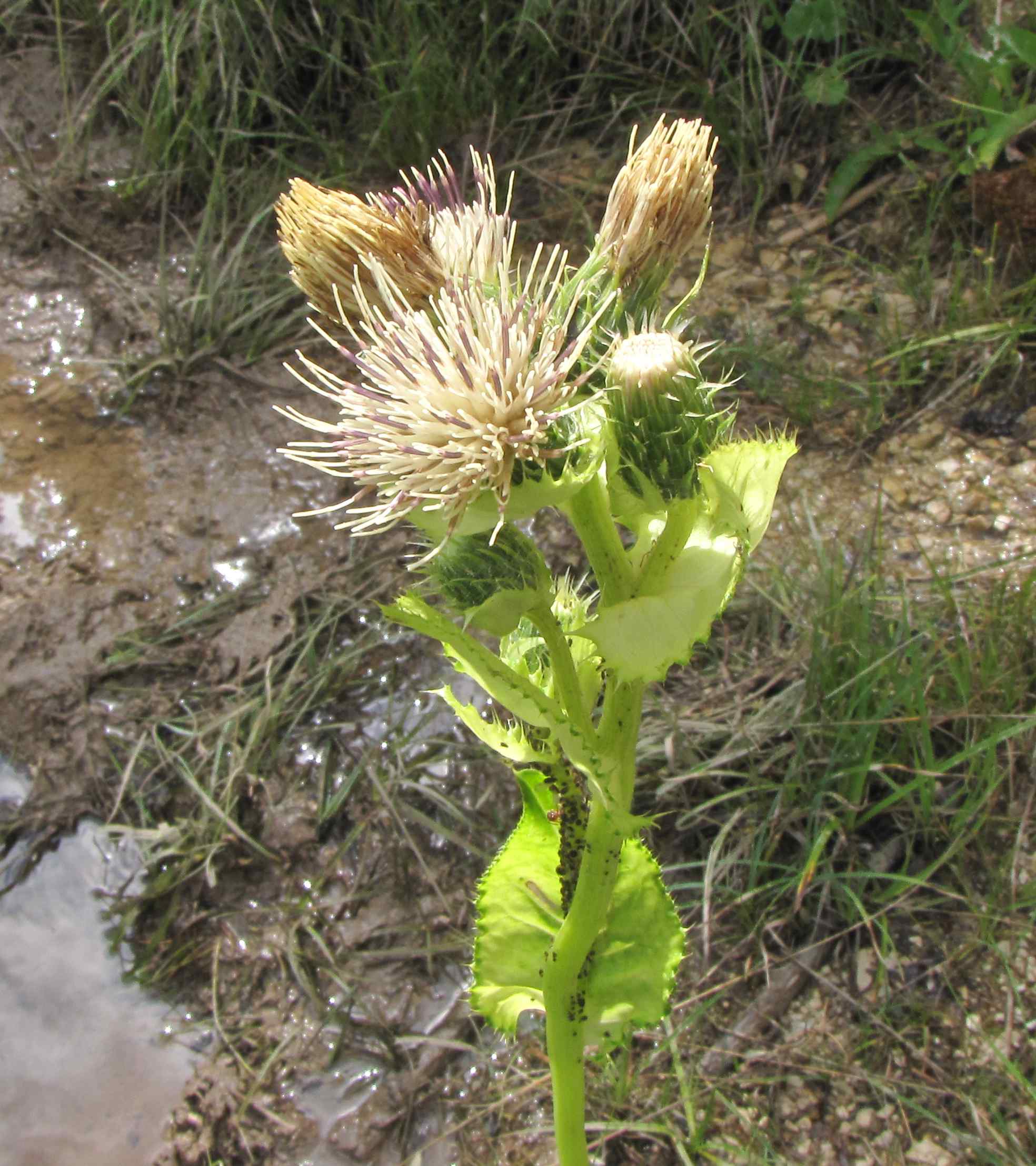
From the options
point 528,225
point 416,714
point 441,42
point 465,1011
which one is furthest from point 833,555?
point 441,42

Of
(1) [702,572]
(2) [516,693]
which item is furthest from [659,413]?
(2) [516,693]

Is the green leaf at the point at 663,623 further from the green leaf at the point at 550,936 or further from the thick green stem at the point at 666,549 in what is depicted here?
the green leaf at the point at 550,936

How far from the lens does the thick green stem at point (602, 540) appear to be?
1.60m

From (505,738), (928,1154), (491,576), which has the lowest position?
(928,1154)

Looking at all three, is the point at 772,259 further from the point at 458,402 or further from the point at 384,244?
the point at 458,402

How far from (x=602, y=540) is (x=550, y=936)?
0.76m

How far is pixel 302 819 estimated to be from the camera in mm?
3152

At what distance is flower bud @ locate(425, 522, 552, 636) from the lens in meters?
1.58

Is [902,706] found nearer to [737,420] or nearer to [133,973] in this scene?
[737,420]

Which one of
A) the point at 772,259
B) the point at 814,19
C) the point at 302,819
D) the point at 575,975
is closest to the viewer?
the point at 575,975

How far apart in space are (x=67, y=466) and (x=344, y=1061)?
2.36 meters

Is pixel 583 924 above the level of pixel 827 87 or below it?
below

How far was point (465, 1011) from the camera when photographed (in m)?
2.87

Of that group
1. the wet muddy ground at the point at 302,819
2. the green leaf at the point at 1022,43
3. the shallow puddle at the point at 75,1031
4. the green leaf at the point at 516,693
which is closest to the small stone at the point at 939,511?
the wet muddy ground at the point at 302,819
